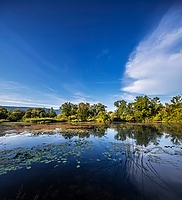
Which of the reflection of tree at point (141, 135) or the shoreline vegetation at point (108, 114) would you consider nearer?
the reflection of tree at point (141, 135)

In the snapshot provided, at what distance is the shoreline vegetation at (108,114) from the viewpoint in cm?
3669

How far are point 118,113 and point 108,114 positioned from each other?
576cm

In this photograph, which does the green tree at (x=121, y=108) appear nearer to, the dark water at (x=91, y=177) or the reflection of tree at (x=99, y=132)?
the reflection of tree at (x=99, y=132)

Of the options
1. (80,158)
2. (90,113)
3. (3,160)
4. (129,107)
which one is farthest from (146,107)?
(3,160)

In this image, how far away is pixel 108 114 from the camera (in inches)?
1876

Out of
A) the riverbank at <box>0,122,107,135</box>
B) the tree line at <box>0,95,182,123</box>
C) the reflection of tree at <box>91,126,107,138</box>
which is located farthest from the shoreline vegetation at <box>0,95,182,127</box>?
the reflection of tree at <box>91,126,107,138</box>

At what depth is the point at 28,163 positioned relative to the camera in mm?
6125

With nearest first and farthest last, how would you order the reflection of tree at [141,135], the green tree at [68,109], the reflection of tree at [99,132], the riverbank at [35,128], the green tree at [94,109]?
1. the reflection of tree at [141,135]
2. the reflection of tree at [99,132]
3. the riverbank at [35,128]
4. the green tree at [68,109]
5. the green tree at [94,109]

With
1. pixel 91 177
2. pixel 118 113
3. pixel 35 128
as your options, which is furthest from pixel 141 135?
pixel 118 113

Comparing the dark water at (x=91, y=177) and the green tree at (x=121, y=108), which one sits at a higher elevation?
the green tree at (x=121, y=108)

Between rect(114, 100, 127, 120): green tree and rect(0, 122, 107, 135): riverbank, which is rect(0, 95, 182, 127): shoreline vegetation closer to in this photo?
rect(114, 100, 127, 120): green tree

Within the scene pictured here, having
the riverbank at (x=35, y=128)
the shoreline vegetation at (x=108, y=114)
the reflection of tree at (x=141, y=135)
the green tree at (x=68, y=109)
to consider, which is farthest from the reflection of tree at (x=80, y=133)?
the green tree at (x=68, y=109)

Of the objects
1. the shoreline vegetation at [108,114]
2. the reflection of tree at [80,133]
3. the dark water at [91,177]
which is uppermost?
the shoreline vegetation at [108,114]

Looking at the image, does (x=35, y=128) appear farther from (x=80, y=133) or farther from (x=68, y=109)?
(x=68, y=109)
